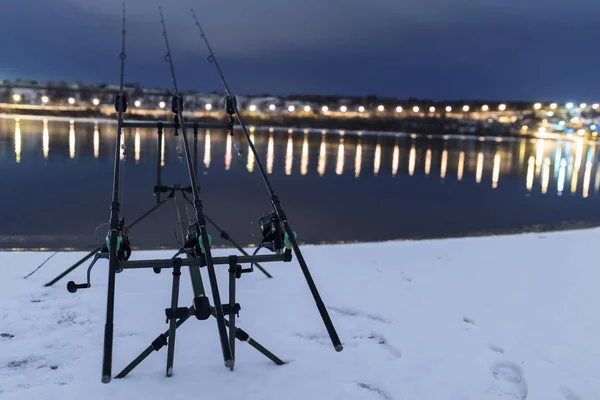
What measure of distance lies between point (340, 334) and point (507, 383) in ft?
3.81

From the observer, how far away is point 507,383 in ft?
10.2

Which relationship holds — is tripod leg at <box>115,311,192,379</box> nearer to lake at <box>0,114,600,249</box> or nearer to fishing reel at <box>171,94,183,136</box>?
fishing reel at <box>171,94,183,136</box>

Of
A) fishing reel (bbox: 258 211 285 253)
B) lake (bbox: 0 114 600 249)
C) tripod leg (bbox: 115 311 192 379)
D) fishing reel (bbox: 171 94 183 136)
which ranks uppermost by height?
fishing reel (bbox: 171 94 183 136)

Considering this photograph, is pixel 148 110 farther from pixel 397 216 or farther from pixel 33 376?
pixel 33 376

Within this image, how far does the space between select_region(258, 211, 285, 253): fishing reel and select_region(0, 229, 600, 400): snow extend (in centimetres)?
76

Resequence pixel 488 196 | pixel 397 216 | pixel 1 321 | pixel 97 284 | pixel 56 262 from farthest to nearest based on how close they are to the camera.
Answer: pixel 488 196 → pixel 397 216 → pixel 56 262 → pixel 97 284 → pixel 1 321

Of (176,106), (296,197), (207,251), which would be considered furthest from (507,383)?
(296,197)

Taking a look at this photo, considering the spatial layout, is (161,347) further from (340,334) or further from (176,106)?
(176,106)

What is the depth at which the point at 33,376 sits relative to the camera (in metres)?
2.92

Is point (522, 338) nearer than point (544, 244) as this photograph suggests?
Yes

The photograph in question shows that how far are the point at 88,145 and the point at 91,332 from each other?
28.1 meters

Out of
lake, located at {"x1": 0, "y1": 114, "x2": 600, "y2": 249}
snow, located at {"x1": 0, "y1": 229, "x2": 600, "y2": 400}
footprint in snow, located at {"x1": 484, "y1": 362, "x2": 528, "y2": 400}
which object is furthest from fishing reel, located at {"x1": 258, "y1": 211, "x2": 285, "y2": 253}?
lake, located at {"x1": 0, "y1": 114, "x2": 600, "y2": 249}

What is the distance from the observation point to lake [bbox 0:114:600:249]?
10375 millimetres

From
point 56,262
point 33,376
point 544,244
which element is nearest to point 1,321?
point 33,376
